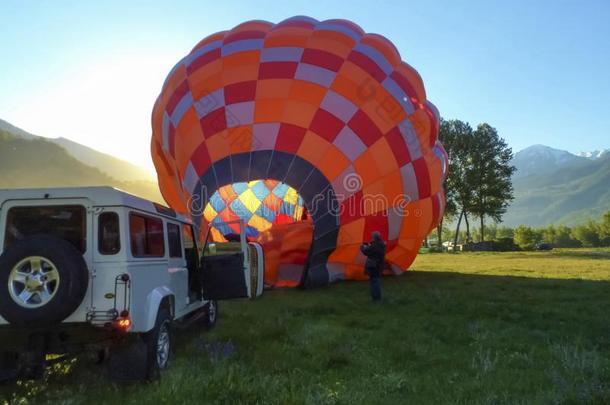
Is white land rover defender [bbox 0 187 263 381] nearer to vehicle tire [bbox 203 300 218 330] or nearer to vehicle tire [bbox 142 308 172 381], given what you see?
vehicle tire [bbox 142 308 172 381]

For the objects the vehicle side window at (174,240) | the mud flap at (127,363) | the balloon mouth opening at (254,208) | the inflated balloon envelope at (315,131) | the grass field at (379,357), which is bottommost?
the grass field at (379,357)

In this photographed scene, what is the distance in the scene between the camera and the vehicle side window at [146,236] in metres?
4.95

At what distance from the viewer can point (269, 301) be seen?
32.5 feet

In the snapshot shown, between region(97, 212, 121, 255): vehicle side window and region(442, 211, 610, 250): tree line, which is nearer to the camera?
region(97, 212, 121, 255): vehicle side window

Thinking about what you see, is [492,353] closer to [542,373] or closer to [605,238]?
[542,373]

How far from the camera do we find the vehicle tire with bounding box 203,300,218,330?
765cm

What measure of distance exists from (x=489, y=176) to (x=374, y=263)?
3752 centimetres

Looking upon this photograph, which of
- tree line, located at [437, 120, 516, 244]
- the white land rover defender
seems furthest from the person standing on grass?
tree line, located at [437, 120, 516, 244]

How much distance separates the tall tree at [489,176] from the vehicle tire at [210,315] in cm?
3981

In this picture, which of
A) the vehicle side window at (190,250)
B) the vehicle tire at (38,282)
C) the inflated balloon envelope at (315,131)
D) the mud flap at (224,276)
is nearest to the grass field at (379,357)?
the mud flap at (224,276)

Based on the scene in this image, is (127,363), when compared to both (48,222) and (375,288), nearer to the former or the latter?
(48,222)

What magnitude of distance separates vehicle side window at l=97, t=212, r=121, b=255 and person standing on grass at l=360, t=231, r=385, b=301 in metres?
6.31

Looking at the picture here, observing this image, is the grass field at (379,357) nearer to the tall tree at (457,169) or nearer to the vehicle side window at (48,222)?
the vehicle side window at (48,222)

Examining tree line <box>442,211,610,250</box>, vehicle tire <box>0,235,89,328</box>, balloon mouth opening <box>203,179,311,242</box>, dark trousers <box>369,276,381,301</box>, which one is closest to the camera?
vehicle tire <box>0,235,89,328</box>
